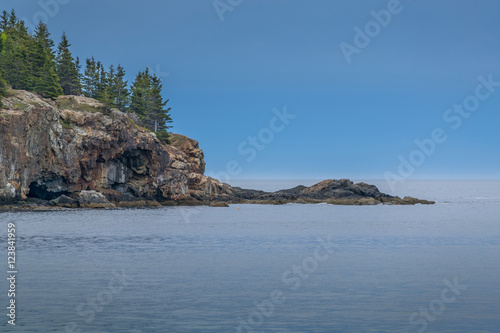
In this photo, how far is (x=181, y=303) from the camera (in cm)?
2753

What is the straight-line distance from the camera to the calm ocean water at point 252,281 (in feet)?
79.5

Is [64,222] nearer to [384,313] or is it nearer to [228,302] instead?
[228,302]

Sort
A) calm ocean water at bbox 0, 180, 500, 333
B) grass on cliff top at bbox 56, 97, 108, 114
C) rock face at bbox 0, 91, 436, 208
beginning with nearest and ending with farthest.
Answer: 1. calm ocean water at bbox 0, 180, 500, 333
2. rock face at bbox 0, 91, 436, 208
3. grass on cliff top at bbox 56, 97, 108, 114

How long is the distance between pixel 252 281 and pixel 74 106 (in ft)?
279

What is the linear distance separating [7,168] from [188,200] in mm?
44490

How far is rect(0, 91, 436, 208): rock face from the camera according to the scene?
287 ft

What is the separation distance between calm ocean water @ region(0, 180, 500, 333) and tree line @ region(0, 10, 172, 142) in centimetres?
5332

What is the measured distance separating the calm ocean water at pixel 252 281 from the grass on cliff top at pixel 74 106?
44.4 metres

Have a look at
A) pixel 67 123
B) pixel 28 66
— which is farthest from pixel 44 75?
pixel 67 123

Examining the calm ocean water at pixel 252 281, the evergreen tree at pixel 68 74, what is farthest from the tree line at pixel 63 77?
the calm ocean water at pixel 252 281

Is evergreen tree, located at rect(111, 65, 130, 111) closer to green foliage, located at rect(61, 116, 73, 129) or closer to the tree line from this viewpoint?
the tree line

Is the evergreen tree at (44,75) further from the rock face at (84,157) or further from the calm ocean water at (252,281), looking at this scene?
the calm ocean water at (252,281)

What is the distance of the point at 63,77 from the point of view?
129m

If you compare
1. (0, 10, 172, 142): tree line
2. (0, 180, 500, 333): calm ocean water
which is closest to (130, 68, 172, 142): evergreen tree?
(0, 10, 172, 142): tree line
